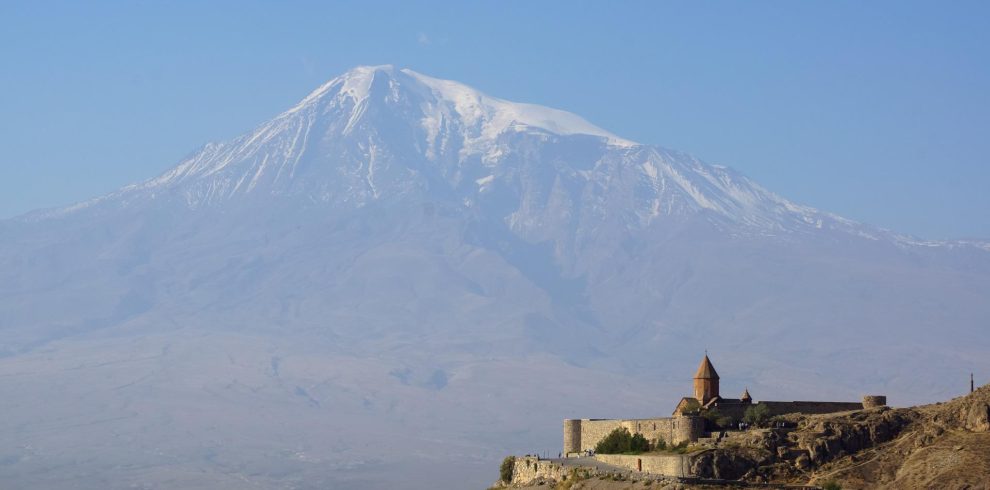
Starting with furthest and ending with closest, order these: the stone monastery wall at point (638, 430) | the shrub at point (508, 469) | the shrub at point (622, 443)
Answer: the shrub at point (508, 469)
the shrub at point (622, 443)
the stone monastery wall at point (638, 430)

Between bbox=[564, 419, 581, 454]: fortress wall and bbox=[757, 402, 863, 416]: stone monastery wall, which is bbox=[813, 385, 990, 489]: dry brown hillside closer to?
bbox=[757, 402, 863, 416]: stone monastery wall

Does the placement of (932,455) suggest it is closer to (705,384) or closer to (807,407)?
(807,407)

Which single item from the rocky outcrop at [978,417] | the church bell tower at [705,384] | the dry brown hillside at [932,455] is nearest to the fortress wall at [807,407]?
the church bell tower at [705,384]

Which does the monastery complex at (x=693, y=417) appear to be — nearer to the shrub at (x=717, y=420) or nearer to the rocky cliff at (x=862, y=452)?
the shrub at (x=717, y=420)

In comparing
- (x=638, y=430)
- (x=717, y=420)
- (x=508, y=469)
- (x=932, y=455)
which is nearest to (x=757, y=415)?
(x=717, y=420)

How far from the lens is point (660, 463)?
50906 millimetres

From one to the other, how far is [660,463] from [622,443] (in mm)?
7117

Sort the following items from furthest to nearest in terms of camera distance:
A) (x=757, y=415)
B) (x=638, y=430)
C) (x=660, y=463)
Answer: (x=638, y=430), (x=757, y=415), (x=660, y=463)

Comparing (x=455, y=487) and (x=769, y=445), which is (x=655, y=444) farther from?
(x=455, y=487)

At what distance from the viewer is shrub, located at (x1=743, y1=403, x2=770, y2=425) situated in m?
57.1

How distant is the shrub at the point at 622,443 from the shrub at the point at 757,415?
3.18 m

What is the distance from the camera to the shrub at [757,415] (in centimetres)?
5712

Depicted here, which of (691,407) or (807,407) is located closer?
(807,407)

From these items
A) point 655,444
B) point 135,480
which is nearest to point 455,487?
point 135,480
